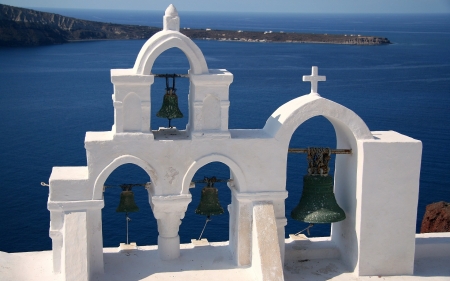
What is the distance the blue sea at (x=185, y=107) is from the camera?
30062 millimetres

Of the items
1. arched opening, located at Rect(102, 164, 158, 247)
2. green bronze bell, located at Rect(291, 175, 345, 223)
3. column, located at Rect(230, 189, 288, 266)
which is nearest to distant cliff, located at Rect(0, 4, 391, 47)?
arched opening, located at Rect(102, 164, 158, 247)

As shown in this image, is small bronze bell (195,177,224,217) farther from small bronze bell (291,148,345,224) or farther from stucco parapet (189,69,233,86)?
stucco parapet (189,69,233,86)

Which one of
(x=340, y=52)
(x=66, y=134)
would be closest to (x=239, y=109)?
(x=66, y=134)

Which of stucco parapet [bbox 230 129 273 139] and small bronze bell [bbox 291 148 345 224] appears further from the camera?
small bronze bell [bbox 291 148 345 224]

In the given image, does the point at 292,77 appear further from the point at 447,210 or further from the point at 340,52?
the point at 447,210

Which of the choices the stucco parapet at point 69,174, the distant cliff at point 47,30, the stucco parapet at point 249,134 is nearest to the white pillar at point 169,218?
the stucco parapet at point 69,174

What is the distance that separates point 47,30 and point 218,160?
12015 cm

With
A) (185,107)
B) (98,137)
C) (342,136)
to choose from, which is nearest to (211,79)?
(98,137)

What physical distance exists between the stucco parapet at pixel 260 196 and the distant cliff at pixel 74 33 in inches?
4339

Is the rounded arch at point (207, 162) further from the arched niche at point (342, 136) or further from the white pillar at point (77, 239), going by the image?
the white pillar at point (77, 239)

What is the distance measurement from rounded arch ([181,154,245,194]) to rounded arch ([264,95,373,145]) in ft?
3.42

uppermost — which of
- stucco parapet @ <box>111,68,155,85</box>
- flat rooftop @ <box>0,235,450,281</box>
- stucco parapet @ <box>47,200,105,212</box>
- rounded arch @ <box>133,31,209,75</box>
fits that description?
rounded arch @ <box>133,31,209,75</box>

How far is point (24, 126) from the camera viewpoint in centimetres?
4906

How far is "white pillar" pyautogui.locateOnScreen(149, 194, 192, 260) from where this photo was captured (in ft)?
41.7
